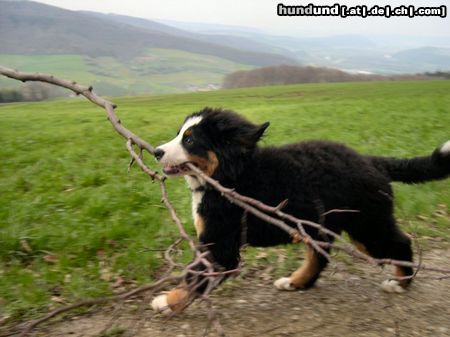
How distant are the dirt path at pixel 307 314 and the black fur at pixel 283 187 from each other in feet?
1.80

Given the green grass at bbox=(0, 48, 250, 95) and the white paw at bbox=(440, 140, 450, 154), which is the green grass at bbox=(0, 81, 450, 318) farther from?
the green grass at bbox=(0, 48, 250, 95)

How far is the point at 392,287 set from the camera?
16.2 feet

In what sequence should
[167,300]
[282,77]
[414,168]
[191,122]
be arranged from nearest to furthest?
[167,300] → [191,122] → [414,168] → [282,77]

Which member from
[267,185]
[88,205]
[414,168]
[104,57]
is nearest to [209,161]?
[267,185]

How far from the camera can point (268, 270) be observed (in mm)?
5707

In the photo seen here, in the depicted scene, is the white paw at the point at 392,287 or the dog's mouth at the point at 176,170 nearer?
the dog's mouth at the point at 176,170

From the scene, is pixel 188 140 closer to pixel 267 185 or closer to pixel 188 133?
pixel 188 133

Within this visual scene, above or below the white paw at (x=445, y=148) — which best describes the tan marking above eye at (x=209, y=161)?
below

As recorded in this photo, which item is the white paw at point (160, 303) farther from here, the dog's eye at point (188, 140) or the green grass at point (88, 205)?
the dog's eye at point (188, 140)

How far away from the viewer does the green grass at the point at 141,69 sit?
107 meters

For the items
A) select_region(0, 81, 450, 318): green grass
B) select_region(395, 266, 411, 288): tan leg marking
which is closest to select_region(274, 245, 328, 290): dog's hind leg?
select_region(395, 266, 411, 288): tan leg marking

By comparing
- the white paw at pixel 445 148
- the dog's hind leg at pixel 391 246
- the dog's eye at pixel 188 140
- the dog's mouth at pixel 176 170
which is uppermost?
the dog's eye at pixel 188 140

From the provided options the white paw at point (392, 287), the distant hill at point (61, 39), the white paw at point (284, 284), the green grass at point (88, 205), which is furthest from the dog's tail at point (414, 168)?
the distant hill at point (61, 39)

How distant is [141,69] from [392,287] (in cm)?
15550
